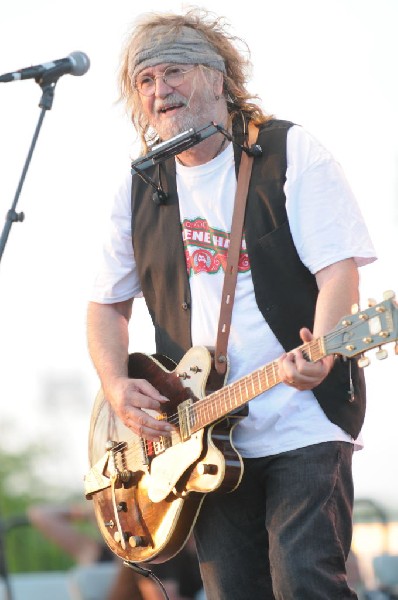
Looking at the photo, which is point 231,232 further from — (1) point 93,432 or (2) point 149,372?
(1) point 93,432

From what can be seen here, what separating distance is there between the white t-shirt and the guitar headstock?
0.36 metres

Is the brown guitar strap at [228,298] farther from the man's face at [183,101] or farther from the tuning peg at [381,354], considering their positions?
the tuning peg at [381,354]

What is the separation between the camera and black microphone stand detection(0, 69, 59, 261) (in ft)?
10.3

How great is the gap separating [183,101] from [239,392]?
41.3 inches

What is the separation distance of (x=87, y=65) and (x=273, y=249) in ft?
2.94

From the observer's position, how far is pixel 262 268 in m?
3.04

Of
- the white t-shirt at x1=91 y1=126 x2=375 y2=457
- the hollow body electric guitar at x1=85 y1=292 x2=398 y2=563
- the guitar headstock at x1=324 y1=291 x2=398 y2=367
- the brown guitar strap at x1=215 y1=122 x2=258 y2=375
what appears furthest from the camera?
the brown guitar strap at x1=215 y1=122 x2=258 y2=375

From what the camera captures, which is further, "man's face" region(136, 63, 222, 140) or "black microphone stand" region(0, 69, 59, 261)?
"man's face" region(136, 63, 222, 140)

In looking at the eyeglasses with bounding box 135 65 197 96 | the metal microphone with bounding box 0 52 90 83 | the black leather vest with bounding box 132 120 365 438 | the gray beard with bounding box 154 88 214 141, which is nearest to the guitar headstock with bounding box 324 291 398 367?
the black leather vest with bounding box 132 120 365 438

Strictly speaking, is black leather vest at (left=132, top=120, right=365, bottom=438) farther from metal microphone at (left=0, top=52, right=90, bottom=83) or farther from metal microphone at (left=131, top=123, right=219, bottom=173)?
metal microphone at (left=0, top=52, right=90, bottom=83)

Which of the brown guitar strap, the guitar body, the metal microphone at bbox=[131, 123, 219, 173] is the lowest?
the guitar body

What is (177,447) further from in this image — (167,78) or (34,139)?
(167,78)

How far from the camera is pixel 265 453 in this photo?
2.93 m

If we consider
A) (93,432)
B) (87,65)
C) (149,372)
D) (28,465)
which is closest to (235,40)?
(87,65)
